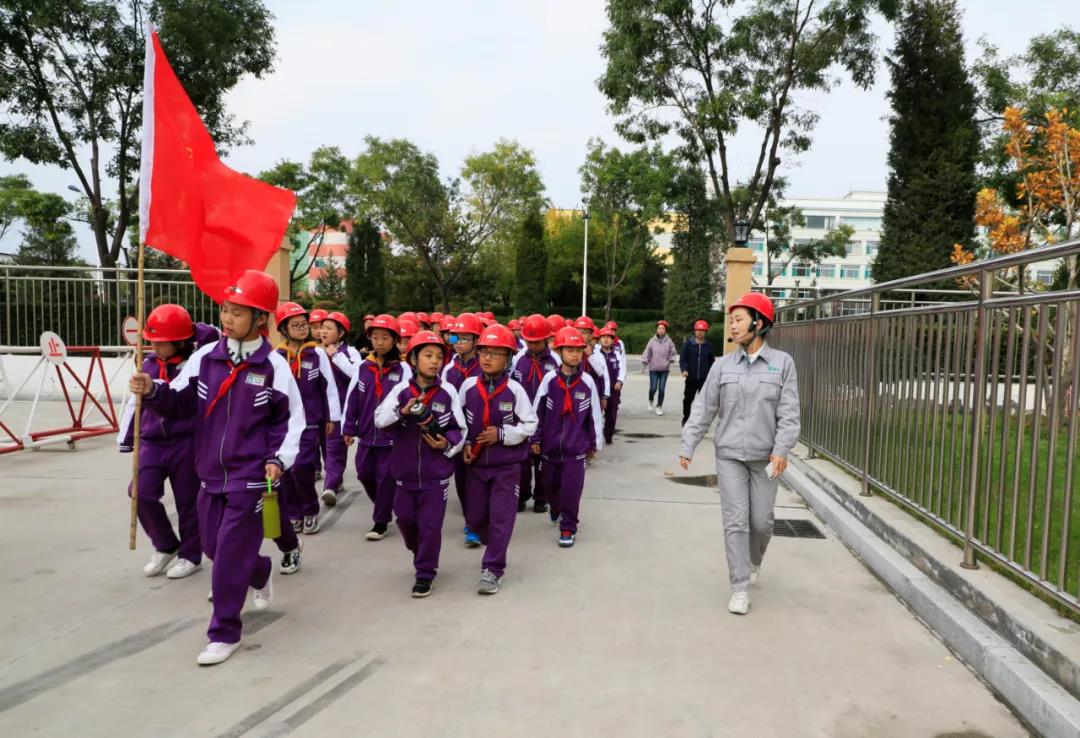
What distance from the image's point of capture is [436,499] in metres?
5.02

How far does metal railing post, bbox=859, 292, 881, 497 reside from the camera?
259 inches

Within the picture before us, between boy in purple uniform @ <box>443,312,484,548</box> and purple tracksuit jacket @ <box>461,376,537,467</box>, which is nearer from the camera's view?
purple tracksuit jacket @ <box>461,376,537,467</box>

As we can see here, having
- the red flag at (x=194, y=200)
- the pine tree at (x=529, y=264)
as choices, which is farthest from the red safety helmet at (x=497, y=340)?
the pine tree at (x=529, y=264)

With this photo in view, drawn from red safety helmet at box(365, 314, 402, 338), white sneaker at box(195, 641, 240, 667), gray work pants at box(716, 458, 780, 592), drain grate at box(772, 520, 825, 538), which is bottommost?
drain grate at box(772, 520, 825, 538)

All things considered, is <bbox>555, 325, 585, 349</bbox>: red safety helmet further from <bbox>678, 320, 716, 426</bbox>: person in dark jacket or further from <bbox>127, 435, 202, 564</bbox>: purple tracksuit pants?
<bbox>678, 320, 716, 426</bbox>: person in dark jacket

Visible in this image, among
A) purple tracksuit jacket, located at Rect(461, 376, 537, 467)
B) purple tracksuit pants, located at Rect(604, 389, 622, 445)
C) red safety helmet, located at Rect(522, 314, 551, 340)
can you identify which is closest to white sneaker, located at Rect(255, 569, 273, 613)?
purple tracksuit jacket, located at Rect(461, 376, 537, 467)

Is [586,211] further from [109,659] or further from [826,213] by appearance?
[826,213]

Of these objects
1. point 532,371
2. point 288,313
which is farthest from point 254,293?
point 532,371

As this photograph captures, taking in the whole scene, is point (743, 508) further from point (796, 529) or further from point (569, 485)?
point (796, 529)

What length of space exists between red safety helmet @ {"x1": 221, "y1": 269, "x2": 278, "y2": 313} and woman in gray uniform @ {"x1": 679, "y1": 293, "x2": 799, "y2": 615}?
2737mm

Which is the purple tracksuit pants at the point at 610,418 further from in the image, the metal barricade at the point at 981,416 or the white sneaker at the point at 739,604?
the white sneaker at the point at 739,604

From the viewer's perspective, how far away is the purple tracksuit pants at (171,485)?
5258mm

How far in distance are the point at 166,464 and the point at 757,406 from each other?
3941 millimetres

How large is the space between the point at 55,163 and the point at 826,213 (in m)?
87.1
